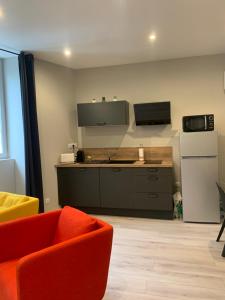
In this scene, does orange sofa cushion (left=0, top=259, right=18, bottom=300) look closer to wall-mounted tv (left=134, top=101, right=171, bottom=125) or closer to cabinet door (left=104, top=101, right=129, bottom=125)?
cabinet door (left=104, top=101, right=129, bottom=125)

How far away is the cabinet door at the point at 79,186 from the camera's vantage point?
4.62m

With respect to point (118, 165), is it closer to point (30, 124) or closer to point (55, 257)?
point (30, 124)

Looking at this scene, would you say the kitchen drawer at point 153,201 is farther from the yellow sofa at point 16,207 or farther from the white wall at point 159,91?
the yellow sofa at point 16,207

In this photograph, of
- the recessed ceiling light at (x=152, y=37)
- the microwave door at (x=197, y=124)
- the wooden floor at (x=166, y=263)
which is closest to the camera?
the wooden floor at (x=166, y=263)

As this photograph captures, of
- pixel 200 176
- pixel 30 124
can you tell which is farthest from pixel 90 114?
pixel 200 176

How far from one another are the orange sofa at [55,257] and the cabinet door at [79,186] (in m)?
2.16

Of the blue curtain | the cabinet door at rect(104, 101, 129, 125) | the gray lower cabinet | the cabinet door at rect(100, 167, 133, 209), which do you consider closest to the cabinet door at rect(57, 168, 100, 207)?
the gray lower cabinet

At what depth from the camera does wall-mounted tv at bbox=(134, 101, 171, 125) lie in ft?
15.1

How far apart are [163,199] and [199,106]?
1681 mm

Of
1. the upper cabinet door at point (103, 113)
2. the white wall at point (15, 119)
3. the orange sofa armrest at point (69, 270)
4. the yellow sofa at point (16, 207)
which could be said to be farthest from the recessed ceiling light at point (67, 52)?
the orange sofa armrest at point (69, 270)

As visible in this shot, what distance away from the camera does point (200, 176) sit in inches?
161

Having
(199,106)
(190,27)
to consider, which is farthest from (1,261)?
(199,106)

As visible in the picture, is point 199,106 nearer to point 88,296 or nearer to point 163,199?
point 163,199

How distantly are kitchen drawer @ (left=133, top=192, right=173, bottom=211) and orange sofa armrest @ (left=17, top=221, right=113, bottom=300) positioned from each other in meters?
2.37
